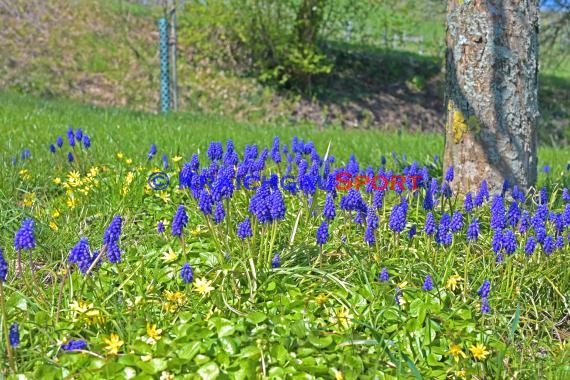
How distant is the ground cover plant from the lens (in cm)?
210

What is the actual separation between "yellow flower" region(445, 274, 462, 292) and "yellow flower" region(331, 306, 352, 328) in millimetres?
515

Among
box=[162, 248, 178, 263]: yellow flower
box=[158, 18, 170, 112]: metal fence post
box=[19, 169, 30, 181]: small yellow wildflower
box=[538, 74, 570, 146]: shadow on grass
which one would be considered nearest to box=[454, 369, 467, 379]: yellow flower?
box=[162, 248, 178, 263]: yellow flower

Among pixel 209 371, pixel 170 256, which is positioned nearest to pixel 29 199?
pixel 170 256

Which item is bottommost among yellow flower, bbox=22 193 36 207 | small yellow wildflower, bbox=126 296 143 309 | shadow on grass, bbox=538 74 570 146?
shadow on grass, bbox=538 74 570 146

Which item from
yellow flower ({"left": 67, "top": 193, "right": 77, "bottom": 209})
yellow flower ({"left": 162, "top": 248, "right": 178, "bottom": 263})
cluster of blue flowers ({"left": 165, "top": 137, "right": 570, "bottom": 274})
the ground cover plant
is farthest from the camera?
yellow flower ({"left": 67, "top": 193, "right": 77, "bottom": 209})

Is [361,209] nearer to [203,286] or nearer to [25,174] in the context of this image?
[203,286]

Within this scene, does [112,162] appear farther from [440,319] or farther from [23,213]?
[440,319]

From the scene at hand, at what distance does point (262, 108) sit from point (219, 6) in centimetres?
244

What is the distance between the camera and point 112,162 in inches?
180

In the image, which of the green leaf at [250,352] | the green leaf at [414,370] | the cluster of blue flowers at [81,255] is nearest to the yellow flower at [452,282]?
the green leaf at [414,370]

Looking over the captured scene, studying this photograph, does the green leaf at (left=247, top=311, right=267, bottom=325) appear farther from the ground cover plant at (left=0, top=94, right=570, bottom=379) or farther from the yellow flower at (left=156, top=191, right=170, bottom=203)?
the yellow flower at (left=156, top=191, right=170, bottom=203)

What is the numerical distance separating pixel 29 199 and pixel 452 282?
2.56 meters

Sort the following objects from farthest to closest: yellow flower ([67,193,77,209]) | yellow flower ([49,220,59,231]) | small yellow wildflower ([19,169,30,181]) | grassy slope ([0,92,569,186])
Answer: grassy slope ([0,92,569,186])
small yellow wildflower ([19,169,30,181])
yellow flower ([67,193,77,209])
yellow flower ([49,220,59,231])

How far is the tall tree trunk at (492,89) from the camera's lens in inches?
146
